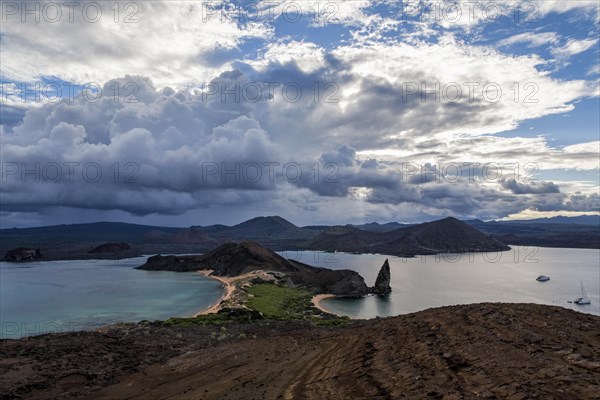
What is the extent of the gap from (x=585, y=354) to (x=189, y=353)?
27.6 m

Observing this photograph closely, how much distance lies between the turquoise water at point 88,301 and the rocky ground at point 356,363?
40.1 m

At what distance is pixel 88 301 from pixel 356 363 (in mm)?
99077

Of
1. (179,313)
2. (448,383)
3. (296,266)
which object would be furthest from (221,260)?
(448,383)

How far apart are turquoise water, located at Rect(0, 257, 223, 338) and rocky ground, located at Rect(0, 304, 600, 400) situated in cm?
4014

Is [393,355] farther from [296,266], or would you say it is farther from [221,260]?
[221,260]

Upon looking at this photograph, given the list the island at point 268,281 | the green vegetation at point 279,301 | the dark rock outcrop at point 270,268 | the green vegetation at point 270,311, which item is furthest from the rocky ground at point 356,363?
the dark rock outcrop at point 270,268

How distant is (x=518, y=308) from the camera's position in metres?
22.4

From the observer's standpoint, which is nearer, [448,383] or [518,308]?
[448,383]

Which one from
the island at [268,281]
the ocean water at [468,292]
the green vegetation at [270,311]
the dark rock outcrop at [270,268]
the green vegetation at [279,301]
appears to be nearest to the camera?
the green vegetation at [270,311]

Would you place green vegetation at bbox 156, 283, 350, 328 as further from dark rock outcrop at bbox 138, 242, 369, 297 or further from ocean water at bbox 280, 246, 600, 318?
dark rock outcrop at bbox 138, 242, 369, 297

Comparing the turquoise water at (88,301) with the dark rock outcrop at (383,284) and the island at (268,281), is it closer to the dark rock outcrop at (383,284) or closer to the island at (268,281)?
the island at (268,281)

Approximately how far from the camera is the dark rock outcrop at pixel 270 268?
114387mm

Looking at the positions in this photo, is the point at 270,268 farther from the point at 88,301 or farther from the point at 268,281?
the point at 88,301

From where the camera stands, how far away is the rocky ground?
13273mm
